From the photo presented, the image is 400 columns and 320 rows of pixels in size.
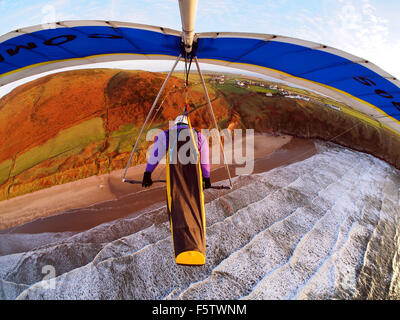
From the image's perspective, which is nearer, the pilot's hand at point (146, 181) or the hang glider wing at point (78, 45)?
the hang glider wing at point (78, 45)

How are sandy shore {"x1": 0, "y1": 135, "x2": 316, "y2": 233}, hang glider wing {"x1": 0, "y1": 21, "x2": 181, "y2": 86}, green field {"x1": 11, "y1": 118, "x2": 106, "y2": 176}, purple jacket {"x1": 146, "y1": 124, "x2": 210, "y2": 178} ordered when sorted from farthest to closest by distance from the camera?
1. green field {"x1": 11, "y1": 118, "x2": 106, "y2": 176}
2. sandy shore {"x1": 0, "y1": 135, "x2": 316, "y2": 233}
3. purple jacket {"x1": 146, "y1": 124, "x2": 210, "y2": 178}
4. hang glider wing {"x1": 0, "y1": 21, "x2": 181, "y2": 86}

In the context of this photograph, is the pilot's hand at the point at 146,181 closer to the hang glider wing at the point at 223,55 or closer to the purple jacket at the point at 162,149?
the purple jacket at the point at 162,149

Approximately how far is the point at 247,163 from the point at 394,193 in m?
3.92

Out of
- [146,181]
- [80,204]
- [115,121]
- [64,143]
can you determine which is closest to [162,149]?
[146,181]

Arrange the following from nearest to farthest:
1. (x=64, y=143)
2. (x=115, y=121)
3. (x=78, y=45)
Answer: (x=78, y=45) < (x=64, y=143) < (x=115, y=121)

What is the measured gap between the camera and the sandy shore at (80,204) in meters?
2.35

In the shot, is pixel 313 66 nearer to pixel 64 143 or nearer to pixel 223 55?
pixel 223 55

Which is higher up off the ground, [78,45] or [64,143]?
[78,45]

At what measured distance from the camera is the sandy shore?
2.35 m

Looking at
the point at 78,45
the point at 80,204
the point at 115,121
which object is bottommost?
the point at 80,204

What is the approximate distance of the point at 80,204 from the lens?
269 centimetres

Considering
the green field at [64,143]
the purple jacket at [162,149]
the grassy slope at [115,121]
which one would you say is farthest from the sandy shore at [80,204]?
the purple jacket at [162,149]

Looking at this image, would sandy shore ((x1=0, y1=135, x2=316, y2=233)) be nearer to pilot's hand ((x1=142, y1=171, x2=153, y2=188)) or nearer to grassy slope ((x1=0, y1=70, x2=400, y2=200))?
grassy slope ((x1=0, y1=70, x2=400, y2=200))

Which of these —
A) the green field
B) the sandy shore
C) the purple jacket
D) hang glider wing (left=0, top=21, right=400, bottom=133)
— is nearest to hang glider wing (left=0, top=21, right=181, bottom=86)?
hang glider wing (left=0, top=21, right=400, bottom=133)
